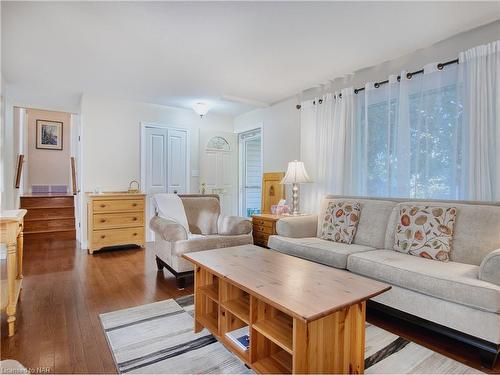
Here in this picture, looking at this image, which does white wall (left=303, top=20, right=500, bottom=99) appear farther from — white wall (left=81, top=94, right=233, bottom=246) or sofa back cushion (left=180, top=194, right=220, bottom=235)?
white wall (left=81, top=94, right=233, bottom=246)

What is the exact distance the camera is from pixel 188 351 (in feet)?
5.55

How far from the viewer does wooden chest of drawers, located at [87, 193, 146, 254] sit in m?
4.03

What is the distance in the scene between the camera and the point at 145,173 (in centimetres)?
479

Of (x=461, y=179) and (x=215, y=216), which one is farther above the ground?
(x=461, y=179)

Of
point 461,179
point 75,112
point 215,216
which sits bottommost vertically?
point 215,216

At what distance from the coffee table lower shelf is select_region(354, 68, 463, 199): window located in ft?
5.97

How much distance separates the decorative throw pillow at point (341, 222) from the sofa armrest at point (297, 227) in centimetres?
19

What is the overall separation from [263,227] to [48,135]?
6990 millimetres

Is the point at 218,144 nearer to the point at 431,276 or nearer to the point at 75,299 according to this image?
the point at 75,299

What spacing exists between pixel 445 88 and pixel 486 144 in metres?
0.64

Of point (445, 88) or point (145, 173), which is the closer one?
point (445, 88)

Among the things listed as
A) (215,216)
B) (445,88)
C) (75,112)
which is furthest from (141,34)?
(75,112)

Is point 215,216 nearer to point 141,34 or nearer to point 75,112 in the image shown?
point 141,34

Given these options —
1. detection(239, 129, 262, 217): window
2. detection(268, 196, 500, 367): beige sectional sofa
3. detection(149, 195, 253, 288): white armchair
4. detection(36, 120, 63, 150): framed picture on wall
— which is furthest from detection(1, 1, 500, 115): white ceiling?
detection(36, 120, 63, 150): framed picture on wall
